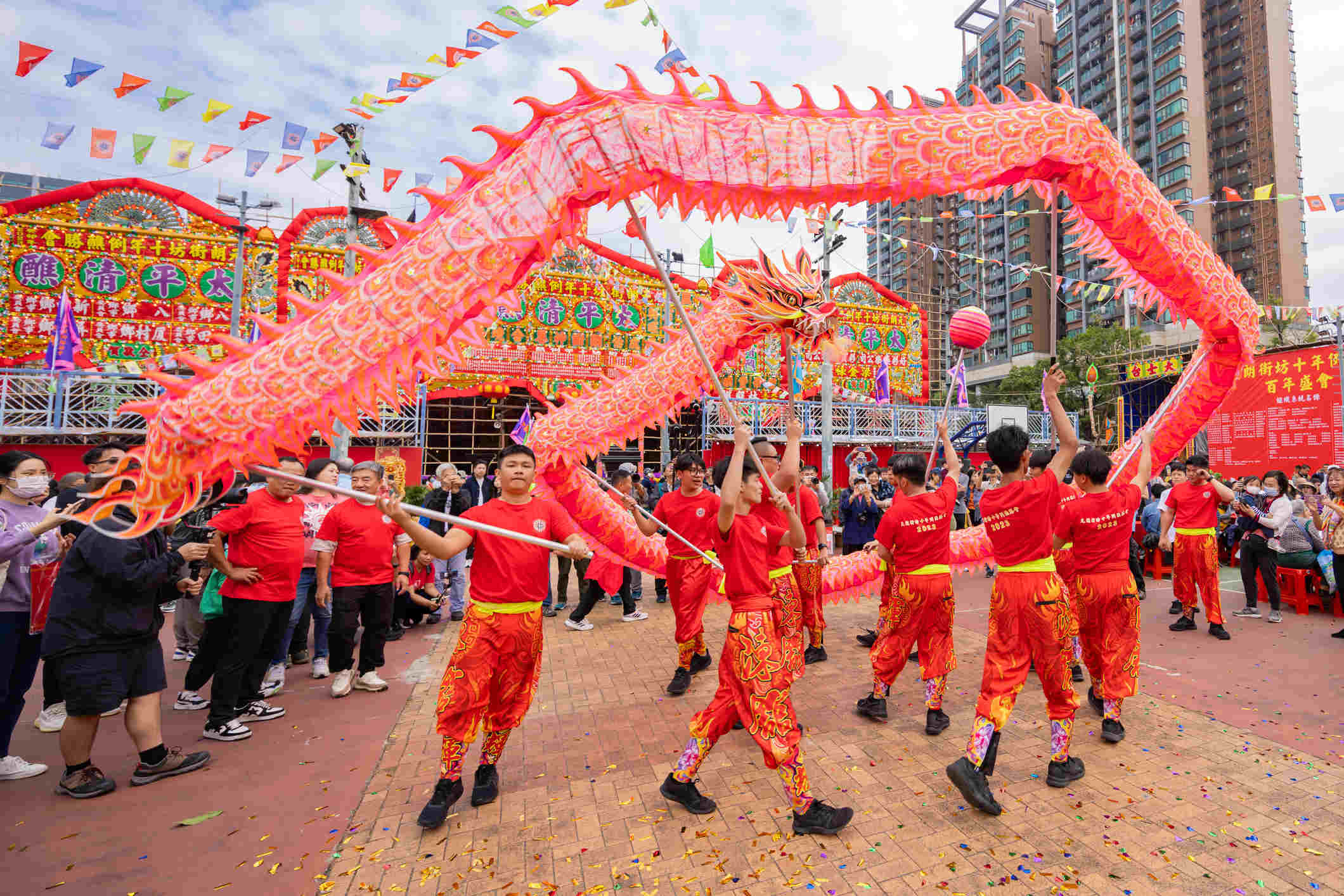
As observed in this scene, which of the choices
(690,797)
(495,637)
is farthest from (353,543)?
(690,797)

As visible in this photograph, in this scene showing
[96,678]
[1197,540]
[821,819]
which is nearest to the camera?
[821,819]

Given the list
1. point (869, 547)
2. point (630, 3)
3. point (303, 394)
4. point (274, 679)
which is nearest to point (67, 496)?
point (274, 679)

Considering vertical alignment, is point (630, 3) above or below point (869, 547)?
above

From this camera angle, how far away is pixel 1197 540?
5.81 metres

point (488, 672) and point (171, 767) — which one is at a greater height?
point (488, 672)

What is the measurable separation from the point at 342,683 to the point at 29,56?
20.2 feet

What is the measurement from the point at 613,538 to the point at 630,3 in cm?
402

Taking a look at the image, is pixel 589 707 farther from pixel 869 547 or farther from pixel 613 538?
pixel 869 547

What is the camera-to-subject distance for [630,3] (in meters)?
4.68

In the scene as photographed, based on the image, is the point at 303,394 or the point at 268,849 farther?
the point at 268,849

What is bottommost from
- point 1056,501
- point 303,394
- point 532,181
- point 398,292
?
point 1056,501

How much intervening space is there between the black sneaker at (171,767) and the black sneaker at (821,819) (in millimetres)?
3120

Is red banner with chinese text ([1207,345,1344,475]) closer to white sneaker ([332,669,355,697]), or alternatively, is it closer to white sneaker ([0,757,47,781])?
white sneaker ([332,669,355,697])

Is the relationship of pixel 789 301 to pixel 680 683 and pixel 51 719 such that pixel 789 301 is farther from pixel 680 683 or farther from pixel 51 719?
pixel 51 719
